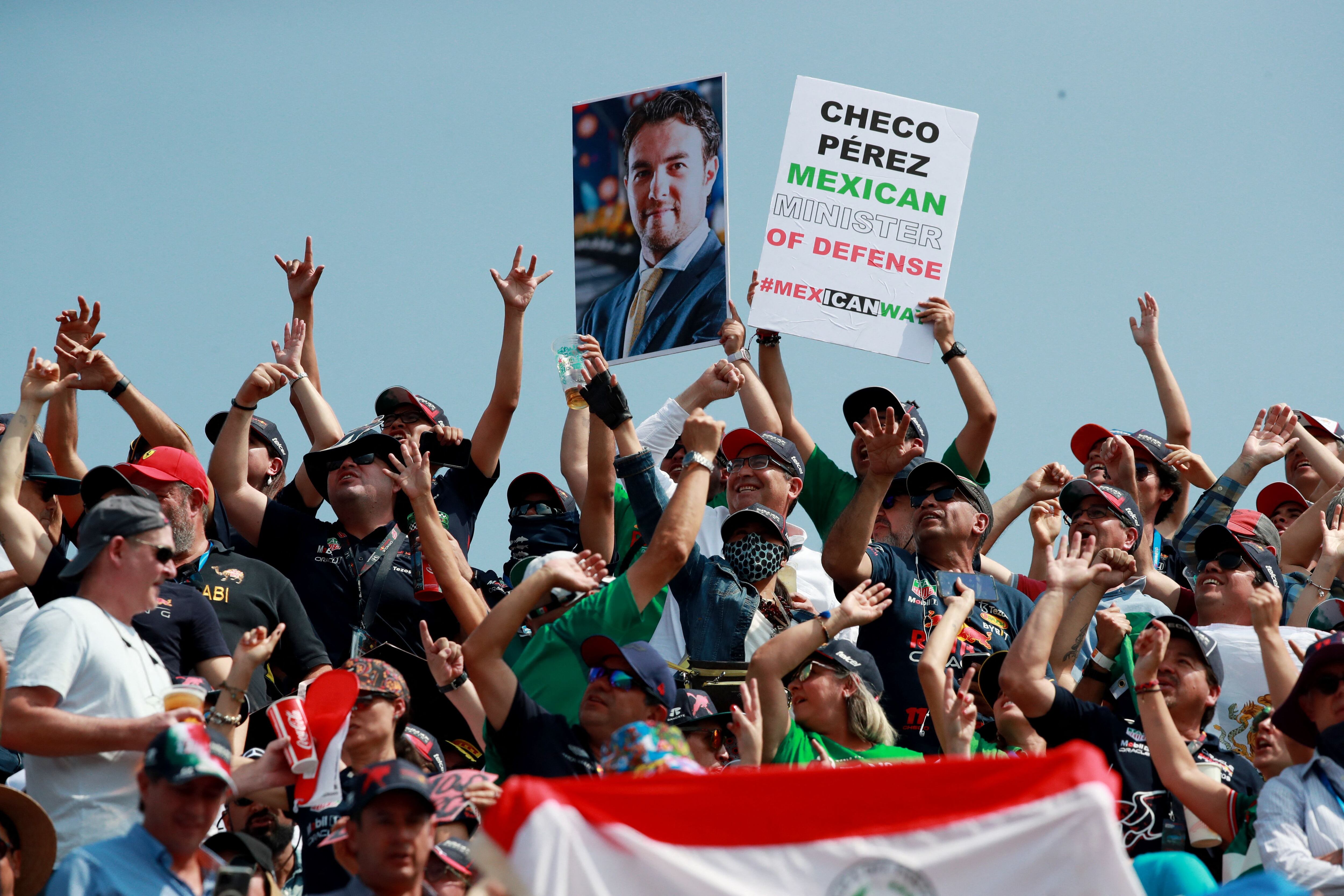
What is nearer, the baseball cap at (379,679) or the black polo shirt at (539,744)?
the black polo shirt at (539,744)

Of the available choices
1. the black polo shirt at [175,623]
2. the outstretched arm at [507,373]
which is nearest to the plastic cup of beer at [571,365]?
the outstretched arm at [507,373]

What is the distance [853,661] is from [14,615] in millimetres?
3823

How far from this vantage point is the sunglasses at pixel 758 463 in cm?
867

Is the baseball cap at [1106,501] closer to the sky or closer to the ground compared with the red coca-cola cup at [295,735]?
closer to the sky

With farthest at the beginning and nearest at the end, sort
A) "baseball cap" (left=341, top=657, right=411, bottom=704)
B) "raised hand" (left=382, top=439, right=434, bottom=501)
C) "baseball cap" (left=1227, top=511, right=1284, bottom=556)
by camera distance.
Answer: "baseball cap" (left=1227, top=511, right=1284, bottom=556)
"raised hand" (left=382, top=439, right=434, bottom=501)
"baseball cap" (left=341, top=657, right=411, bottom=704)

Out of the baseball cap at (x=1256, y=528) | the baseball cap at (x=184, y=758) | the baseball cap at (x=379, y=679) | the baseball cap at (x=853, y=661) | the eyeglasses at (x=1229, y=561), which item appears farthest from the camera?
the baseball cap at (x=1256, y=528)

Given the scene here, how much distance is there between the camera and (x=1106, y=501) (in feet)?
28.0

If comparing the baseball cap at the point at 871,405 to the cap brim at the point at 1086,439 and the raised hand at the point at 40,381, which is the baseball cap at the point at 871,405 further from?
the raised hand at the point at 40,381

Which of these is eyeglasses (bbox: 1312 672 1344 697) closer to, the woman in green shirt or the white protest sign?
the woman in green shirt

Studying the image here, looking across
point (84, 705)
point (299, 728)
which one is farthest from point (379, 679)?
point (84, 705)

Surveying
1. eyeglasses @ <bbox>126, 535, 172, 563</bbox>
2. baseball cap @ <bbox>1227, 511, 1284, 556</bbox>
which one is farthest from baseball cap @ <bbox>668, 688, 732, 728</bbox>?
baseball cap @ <bbox>1227, 511, 1284, 556</bbox>

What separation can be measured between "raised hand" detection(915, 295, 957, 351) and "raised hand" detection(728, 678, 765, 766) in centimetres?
413

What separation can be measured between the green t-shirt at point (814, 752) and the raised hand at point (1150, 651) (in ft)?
3.24

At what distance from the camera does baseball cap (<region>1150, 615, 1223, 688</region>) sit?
23.0 ft
